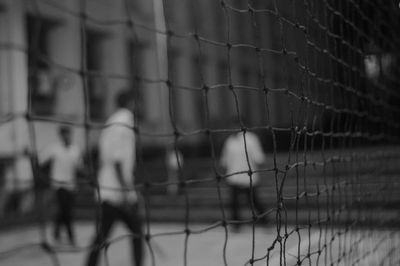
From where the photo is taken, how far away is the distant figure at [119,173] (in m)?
3.10

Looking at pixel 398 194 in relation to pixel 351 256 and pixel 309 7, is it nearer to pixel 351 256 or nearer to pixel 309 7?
pixel 351 256

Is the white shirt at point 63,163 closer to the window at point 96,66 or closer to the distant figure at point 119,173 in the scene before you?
the distant figure at point 119,173

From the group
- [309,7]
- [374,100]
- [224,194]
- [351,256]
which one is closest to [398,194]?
[374,100]

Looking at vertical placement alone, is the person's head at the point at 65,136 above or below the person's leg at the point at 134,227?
above

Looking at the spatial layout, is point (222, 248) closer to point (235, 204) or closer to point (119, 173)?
point (235, 204)

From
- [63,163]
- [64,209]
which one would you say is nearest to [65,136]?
[63,163]

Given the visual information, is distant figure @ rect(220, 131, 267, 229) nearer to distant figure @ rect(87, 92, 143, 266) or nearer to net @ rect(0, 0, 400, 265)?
net @ rect(0, 0, 400, 265)

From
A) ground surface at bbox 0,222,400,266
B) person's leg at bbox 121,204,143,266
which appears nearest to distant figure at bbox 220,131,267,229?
ground surface at bbox 0,222,400,266

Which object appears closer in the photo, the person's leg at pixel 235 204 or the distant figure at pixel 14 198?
the person's leg at pixel 235 204

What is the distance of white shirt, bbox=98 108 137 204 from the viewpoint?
10.1 ft

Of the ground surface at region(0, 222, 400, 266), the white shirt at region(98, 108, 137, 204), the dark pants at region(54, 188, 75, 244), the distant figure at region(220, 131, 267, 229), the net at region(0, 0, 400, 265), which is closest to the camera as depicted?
the net at region(0, 0, 400, 265)

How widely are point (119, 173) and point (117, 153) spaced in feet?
0.43

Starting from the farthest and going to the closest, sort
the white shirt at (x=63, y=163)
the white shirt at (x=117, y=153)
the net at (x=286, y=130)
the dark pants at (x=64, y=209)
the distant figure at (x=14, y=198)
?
1. the distant figure at (x=14, y=198)
2. the dark pants at (x=64, y=209)
3. the white shirt at (x=63, y=163)
4. the white shirt at (x=117, y=153)
5. the net at (x=286, y=130)

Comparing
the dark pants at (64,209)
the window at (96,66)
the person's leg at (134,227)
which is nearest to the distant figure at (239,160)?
the dark pants at (64,209)
